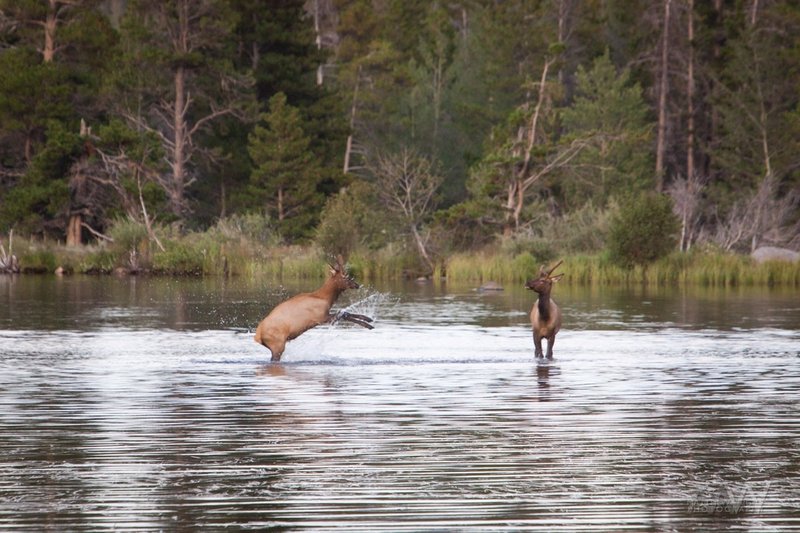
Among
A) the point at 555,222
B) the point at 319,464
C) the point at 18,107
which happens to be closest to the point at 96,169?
the point at 18,107

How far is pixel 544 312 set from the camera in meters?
20.3

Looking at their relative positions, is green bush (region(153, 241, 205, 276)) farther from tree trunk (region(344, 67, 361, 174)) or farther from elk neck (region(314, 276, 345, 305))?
elk neck (region(314, 276, 345, 305))

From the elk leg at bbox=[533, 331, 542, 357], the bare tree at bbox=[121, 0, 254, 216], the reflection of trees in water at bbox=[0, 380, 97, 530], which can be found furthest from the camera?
the bare tree at bbox=[121, 0, 254, 216]

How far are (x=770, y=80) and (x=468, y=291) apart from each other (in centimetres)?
2878

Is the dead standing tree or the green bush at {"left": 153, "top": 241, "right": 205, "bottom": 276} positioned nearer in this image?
the green bush at {"left": 153, "top": 241, "right": 205, "bottom": 276}

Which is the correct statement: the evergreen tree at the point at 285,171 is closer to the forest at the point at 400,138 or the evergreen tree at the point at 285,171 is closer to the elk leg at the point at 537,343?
the forest at the point at 400,138

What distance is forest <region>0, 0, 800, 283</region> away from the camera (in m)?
56.0

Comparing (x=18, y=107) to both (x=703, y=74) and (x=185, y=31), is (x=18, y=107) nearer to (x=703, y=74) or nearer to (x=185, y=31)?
(x=185, y=31)

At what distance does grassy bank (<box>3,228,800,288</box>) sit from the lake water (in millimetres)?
23461

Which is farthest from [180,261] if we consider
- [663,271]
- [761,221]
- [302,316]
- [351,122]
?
[302,316]

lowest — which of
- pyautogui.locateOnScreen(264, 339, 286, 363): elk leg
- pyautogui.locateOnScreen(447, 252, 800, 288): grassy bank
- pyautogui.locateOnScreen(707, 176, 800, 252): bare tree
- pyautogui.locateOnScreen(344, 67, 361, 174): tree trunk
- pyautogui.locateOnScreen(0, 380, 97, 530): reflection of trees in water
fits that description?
pyautogui.locateOnScreen(0, 380, 97, 530): reflection of trees in water

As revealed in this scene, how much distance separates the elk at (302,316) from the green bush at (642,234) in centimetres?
3079

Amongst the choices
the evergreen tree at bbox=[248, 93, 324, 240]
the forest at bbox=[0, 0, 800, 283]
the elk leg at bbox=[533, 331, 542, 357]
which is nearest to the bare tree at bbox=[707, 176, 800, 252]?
the forest at bbox=[0, 0, 800, 283]

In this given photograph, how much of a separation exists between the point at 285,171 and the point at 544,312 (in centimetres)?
4614
